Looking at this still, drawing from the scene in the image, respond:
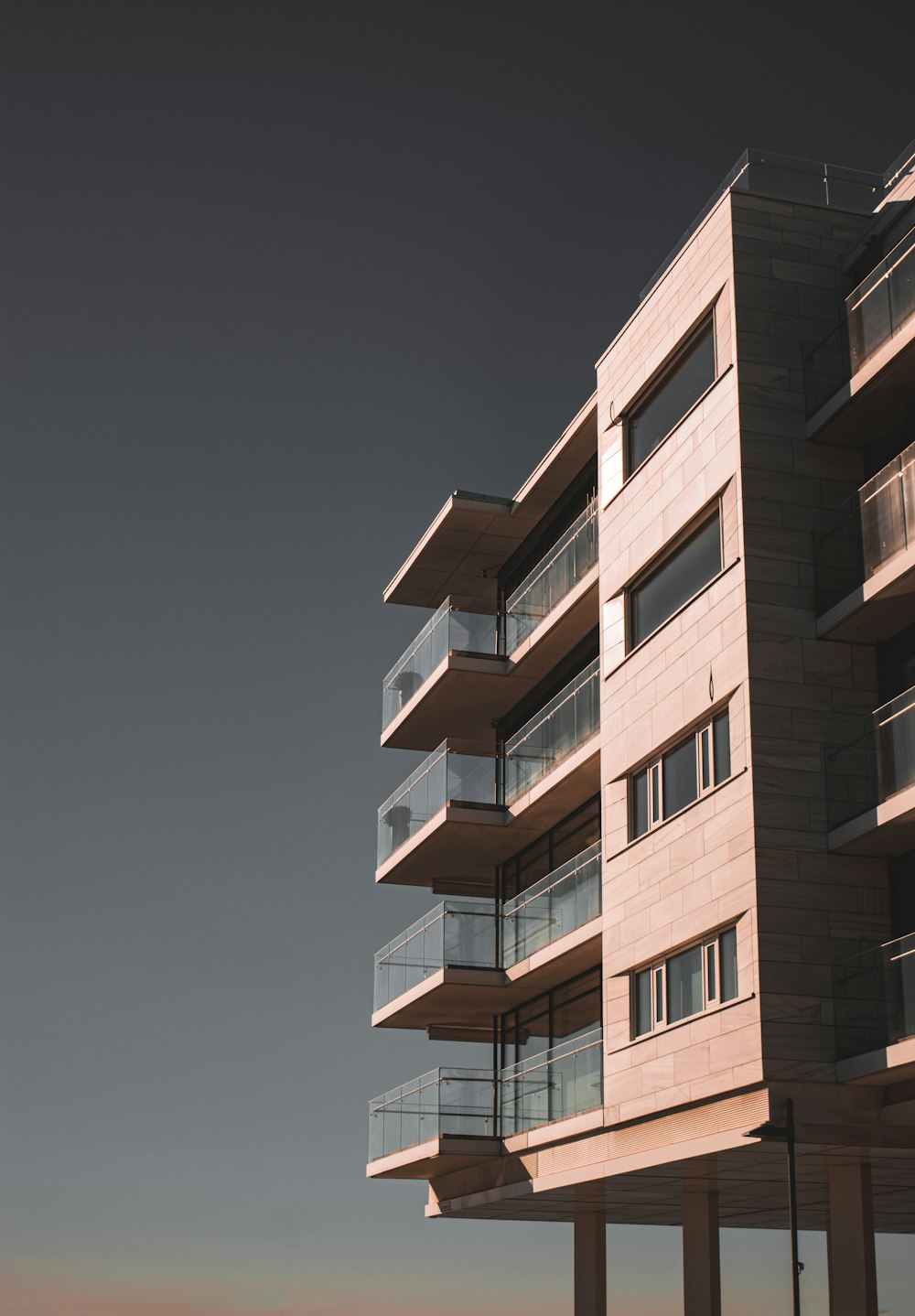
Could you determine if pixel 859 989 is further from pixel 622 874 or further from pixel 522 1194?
pixel 522 1194

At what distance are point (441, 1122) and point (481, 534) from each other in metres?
12.1

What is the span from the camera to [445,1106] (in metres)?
32.9

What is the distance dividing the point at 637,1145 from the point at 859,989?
547 cm

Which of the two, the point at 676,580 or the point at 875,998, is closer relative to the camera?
the point at 875,998

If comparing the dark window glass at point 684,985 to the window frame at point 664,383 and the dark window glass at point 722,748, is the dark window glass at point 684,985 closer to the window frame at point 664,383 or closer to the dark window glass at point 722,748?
the dark window glass at point 722,748

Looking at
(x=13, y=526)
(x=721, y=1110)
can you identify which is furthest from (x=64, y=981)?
(x=721, y=1110)

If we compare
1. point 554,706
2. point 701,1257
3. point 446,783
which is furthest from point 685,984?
point 446,783

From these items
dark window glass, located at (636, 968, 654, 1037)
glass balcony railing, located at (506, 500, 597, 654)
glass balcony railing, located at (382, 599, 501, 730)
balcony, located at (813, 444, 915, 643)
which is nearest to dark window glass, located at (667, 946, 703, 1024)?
dark window glass, located at (636, 968, 654, 1037)

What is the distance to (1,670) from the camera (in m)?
73.4

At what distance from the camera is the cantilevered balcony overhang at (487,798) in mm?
31062

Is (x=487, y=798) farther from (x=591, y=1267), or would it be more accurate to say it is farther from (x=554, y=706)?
(x=591, y=1267)

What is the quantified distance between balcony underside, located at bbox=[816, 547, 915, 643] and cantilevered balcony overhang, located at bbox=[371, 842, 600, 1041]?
6.68m

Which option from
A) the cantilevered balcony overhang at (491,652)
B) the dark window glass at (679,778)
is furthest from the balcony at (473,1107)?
the cantilevered balcony overhang at (491,652)

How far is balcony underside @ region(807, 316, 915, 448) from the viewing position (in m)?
23.2
